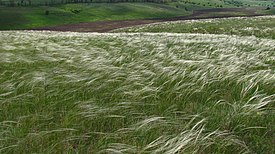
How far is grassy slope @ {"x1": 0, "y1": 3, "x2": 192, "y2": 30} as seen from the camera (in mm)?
79062

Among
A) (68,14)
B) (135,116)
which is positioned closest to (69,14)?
(68,14)

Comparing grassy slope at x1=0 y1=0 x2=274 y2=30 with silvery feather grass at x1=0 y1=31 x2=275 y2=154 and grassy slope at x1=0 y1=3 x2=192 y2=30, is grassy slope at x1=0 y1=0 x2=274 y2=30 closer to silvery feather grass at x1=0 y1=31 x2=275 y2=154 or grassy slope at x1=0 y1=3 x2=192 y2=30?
grassy slope at x1=0 y1=3 x2=192 y2=30

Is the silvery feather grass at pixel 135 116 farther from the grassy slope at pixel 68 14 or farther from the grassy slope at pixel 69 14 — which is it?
the grassy slope at pixel 69 14

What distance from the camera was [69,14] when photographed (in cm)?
9488

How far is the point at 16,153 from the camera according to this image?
246 centimetres

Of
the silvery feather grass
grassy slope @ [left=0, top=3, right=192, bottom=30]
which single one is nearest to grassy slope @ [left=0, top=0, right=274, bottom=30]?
grassy slope @ [left=0, top=3, right=192, bottom=30]

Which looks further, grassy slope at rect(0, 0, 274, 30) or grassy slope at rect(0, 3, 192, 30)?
grassy slope at rect(0, 3, 192, 30)

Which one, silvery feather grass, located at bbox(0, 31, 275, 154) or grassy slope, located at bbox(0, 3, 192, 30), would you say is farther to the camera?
grassy slope, located at bbox(0, 3, 192, 30)

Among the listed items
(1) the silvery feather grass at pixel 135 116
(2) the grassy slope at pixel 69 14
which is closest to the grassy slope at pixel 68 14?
(2) the grassy slope at pixel 69 14

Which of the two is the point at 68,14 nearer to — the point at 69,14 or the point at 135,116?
the point at 69,14

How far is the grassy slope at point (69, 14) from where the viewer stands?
79062 millimetres

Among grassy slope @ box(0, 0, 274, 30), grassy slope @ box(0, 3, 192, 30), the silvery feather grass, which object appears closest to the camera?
the silvery feather grass

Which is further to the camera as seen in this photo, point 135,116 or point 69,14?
point 69,14

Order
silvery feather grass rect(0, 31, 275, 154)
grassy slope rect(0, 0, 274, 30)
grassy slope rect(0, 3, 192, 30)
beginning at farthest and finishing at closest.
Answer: grassy slope rect(0, 3, 192, 30) < grassy slope rect(0, 0, 274, 30) < silvery feather grass rect(0, 31, 275, 154)
